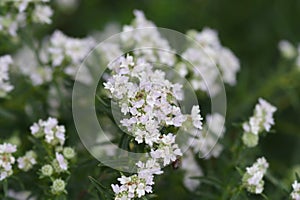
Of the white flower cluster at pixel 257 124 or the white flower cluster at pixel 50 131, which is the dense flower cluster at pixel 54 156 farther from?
the white flower cluster at pixel 257 124

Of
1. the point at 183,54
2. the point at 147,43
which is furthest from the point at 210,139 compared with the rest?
the point at 147,43

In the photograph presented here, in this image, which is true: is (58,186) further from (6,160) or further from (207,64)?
(207,64)

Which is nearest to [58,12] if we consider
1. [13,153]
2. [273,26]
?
[273,26]

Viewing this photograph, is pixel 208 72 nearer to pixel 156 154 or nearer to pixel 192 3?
pixel 156 154

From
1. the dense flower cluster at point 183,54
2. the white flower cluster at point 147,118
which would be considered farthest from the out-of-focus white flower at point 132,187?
the dense flower cluster at point 183,54

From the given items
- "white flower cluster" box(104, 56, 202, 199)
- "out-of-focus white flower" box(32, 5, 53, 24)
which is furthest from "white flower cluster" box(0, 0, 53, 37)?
"white flower cluster" box(104, 56, 202, 199)

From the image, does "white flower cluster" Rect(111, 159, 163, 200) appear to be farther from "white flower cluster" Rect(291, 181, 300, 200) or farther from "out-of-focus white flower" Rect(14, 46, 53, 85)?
"out-of-focus white flower" Rect(14, 46, 53, 85)
